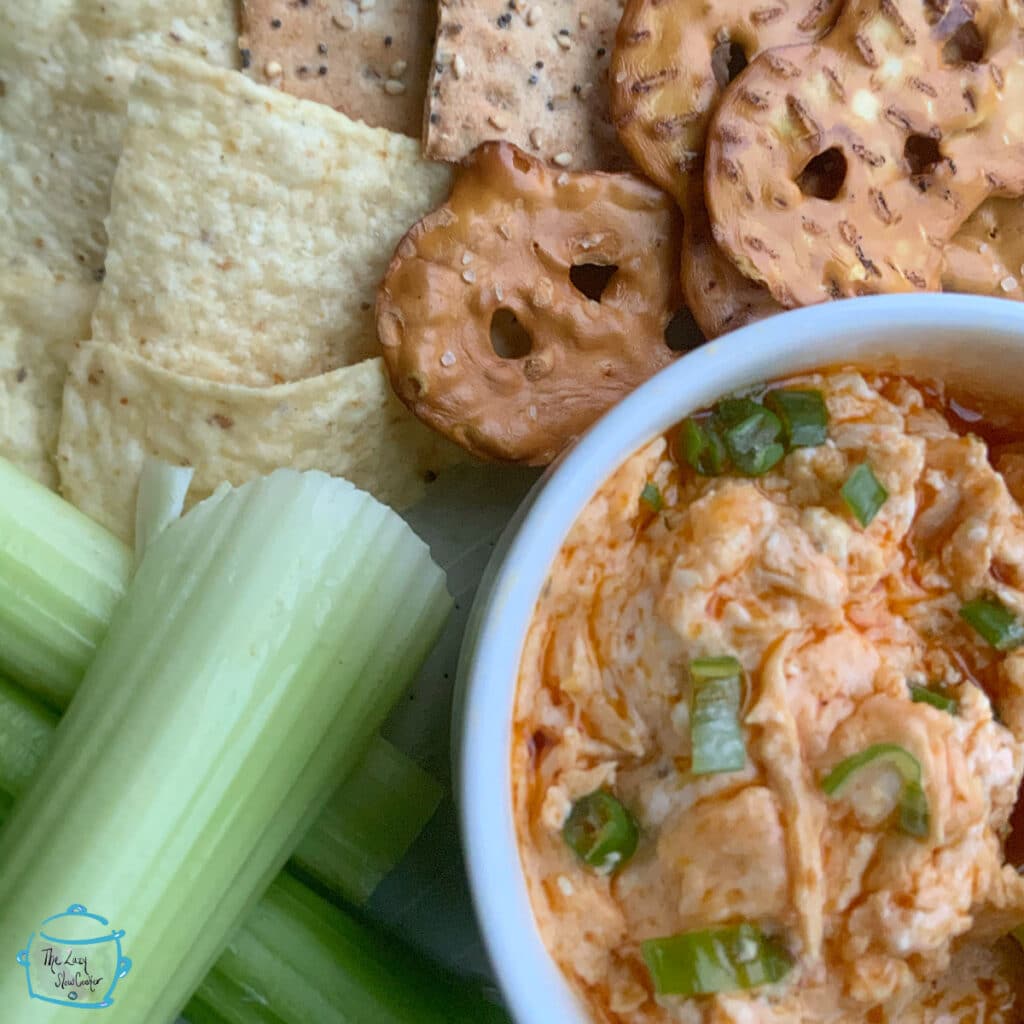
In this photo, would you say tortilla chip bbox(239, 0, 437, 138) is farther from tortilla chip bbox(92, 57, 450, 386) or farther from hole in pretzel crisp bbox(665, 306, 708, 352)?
hole in pretzel crisp bbox(665, 306, 708, 352)

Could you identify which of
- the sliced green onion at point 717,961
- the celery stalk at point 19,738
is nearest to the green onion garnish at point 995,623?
the sliced green onion at point 717,961

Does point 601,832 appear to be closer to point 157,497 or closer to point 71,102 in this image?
point 157,497

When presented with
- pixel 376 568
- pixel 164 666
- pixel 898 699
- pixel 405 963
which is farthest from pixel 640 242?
pixel 405 963

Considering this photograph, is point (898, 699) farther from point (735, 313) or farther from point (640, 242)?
point (640, 242)

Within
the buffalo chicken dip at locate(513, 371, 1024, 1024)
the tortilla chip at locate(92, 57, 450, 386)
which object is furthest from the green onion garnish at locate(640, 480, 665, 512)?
the tortilla chip at locate(92, 57, 450, 386)

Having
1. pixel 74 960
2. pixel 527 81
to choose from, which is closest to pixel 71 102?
pixel 527 81

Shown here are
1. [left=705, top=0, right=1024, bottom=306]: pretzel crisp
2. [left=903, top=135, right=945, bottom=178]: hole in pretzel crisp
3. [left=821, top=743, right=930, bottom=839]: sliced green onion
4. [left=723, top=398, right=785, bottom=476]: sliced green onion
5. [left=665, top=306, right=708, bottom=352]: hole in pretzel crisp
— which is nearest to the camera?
[left=821, top=743, right=930, bottom=839]: sliced green onion

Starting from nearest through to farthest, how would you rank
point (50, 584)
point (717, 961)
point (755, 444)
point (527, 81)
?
point (717, 961), point (755, 444), point (50, 584), point (527, 81)
